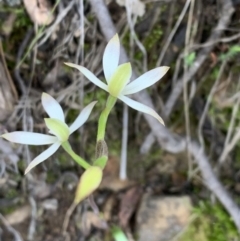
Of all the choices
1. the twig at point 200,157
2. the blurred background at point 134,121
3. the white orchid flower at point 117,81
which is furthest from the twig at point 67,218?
the white orchid flower at point 117,81

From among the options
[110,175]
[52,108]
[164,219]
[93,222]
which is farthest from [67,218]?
[52,108]

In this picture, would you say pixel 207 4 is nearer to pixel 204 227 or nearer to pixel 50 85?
pixel 50 85

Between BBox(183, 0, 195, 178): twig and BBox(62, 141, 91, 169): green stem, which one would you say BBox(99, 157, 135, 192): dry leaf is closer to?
BBox(183, 0, 195, 178): twig

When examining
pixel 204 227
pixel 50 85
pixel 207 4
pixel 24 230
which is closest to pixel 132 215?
pixel 204 227

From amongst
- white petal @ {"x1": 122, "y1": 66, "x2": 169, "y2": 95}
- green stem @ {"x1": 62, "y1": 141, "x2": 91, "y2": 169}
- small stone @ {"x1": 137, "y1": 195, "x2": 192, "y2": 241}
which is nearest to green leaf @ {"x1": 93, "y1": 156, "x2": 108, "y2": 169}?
green stem @ {"x1": 62, "y1": 141, "x2": 91, "y2": 169}

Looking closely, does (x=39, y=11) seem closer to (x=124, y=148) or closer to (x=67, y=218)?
(x=124, y=148)
